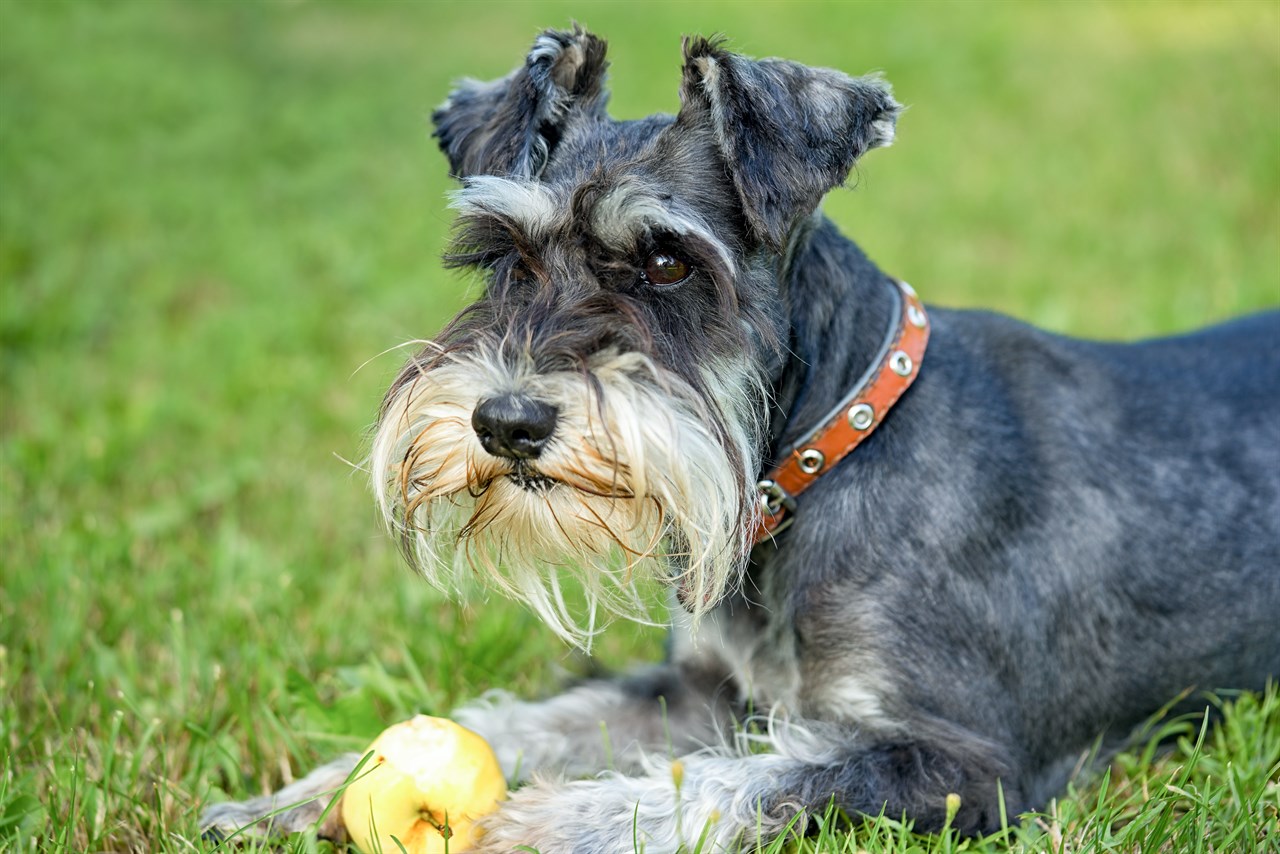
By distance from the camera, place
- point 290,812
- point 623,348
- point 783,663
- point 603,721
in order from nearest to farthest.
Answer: point 623,348
point 290,812
point 783,663
point 603,721

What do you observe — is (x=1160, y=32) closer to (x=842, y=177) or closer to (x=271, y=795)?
(x=842, y=177)

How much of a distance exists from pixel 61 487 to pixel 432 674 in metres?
2.25

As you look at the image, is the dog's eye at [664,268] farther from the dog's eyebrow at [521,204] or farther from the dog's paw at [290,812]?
the dog's paw at [290,812]

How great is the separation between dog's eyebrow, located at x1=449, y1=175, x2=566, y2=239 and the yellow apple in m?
1.23

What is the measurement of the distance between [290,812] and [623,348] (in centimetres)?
149

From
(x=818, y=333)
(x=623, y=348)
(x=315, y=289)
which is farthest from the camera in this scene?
(x=315, y=289)

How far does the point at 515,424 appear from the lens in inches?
99.7

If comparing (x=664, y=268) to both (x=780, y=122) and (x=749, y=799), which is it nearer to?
(x=780, y=122)

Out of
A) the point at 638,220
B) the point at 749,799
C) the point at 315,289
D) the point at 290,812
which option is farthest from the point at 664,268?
the point at 315,289

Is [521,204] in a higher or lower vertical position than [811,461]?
higher

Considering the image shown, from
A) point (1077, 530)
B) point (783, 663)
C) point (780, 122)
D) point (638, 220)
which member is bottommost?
point (783, 663)

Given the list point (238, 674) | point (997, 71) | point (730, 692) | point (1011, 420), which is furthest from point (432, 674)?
point (997, 71)

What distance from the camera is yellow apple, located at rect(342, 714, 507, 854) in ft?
9.28

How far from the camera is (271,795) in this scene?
3.27 meters
